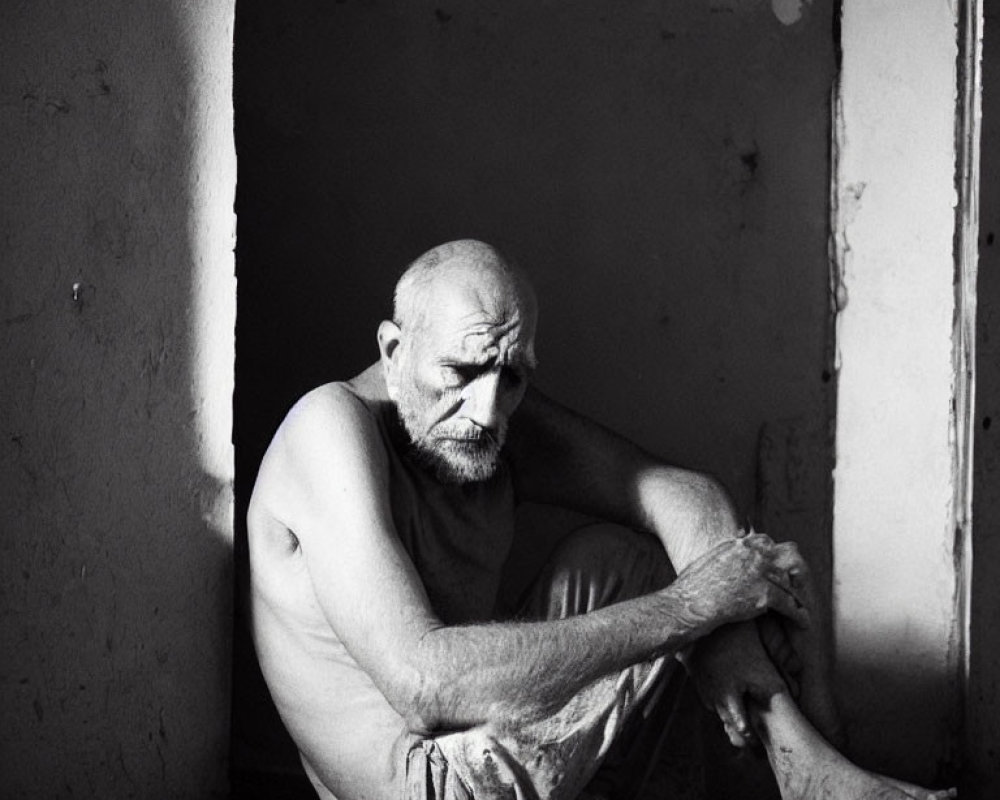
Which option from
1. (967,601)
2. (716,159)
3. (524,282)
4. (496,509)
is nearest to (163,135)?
(524,282)

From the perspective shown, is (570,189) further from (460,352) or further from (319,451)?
(319,451)

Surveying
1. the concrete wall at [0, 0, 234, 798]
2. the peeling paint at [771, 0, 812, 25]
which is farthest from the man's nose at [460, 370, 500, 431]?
the peeling paint at [771, 0, 812, 25]

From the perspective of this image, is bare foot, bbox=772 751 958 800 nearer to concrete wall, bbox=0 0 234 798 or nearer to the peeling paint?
concrete wall, bbox=0 0 234 798

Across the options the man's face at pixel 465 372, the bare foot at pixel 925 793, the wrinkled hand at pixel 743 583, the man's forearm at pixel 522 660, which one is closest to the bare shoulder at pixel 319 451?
the man's face at pixel 465 372

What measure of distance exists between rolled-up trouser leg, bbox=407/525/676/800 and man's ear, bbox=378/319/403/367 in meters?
0.58

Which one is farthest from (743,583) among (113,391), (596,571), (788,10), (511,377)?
(788,10)

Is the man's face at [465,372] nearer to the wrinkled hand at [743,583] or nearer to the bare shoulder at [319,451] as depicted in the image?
the bare shoulder at [319,451]

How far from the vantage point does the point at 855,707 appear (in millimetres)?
3787

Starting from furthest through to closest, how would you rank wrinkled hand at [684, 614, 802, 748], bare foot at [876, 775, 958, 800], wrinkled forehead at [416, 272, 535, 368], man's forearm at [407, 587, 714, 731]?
wrinkled hand at [684, 614, 802, 748]
wrinkled forehead at [416, 272, 535, 368]
bare foot at [876, 775, 958, 800]
man's forearm at [407, 587, 714, 731]

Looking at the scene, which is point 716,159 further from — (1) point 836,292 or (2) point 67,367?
(2) point 67,367

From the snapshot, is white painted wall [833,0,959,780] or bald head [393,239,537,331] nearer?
bald head [393,239,537,331]

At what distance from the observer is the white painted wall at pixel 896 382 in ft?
12.0

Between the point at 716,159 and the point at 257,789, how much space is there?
202cm

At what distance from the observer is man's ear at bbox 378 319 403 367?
2.90 metres
